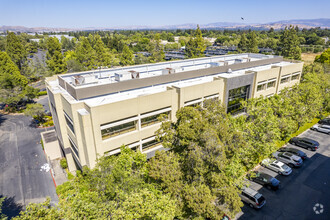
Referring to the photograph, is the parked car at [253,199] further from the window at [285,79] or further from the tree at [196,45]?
the tree at [196,45]

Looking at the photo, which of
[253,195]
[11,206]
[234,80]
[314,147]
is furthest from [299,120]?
[11,206]

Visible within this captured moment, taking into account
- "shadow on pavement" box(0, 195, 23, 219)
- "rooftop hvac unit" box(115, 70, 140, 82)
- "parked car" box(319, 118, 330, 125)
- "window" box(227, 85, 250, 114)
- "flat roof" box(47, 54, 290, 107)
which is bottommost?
"shadow on pavement" box(0, 195, 23, 219)

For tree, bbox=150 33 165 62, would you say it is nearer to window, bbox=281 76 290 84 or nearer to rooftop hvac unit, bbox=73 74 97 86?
window, bbox=281 76 290 84

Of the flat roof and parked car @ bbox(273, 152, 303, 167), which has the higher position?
the flat roof

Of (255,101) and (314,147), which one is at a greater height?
(255,101)

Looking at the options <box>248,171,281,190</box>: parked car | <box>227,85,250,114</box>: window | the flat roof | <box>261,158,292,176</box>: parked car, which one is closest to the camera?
the flat roof

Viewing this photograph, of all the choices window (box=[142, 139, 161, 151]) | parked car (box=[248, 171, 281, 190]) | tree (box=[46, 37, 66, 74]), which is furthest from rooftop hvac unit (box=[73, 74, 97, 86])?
tree (box=[46, 37, 66, 74])

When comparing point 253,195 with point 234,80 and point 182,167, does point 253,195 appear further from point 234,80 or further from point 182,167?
point 234,80
